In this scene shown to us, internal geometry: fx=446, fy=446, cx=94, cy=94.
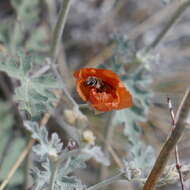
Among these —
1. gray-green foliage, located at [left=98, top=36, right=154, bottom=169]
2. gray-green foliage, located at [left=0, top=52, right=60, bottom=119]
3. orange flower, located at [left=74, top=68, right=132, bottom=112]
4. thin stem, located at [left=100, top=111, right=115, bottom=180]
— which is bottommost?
thin stem, located at [left=100, top=111, right=115, bottom=180]

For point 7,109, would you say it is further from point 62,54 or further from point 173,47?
point 173,47

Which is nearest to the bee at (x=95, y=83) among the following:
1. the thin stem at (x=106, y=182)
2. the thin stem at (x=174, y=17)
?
the thin stem at (x=106, y=182)

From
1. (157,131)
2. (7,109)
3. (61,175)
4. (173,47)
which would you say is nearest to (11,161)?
(7,109)

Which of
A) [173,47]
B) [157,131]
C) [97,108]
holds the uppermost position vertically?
[97,108]

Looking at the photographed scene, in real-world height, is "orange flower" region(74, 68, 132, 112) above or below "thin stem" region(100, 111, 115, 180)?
above

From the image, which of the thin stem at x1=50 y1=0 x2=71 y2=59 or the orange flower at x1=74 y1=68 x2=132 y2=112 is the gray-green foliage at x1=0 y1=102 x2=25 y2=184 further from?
the orange flower at x1=74 y1=68 x2=132 y2=112

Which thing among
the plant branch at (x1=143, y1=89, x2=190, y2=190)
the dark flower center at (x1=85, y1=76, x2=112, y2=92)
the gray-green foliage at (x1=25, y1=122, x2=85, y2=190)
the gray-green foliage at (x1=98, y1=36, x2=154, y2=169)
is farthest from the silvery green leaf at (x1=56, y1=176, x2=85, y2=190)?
the gray-green foliage at (x1=98, y1=36, x2=154, y2=169)

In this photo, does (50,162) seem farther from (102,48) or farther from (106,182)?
(102,48)
